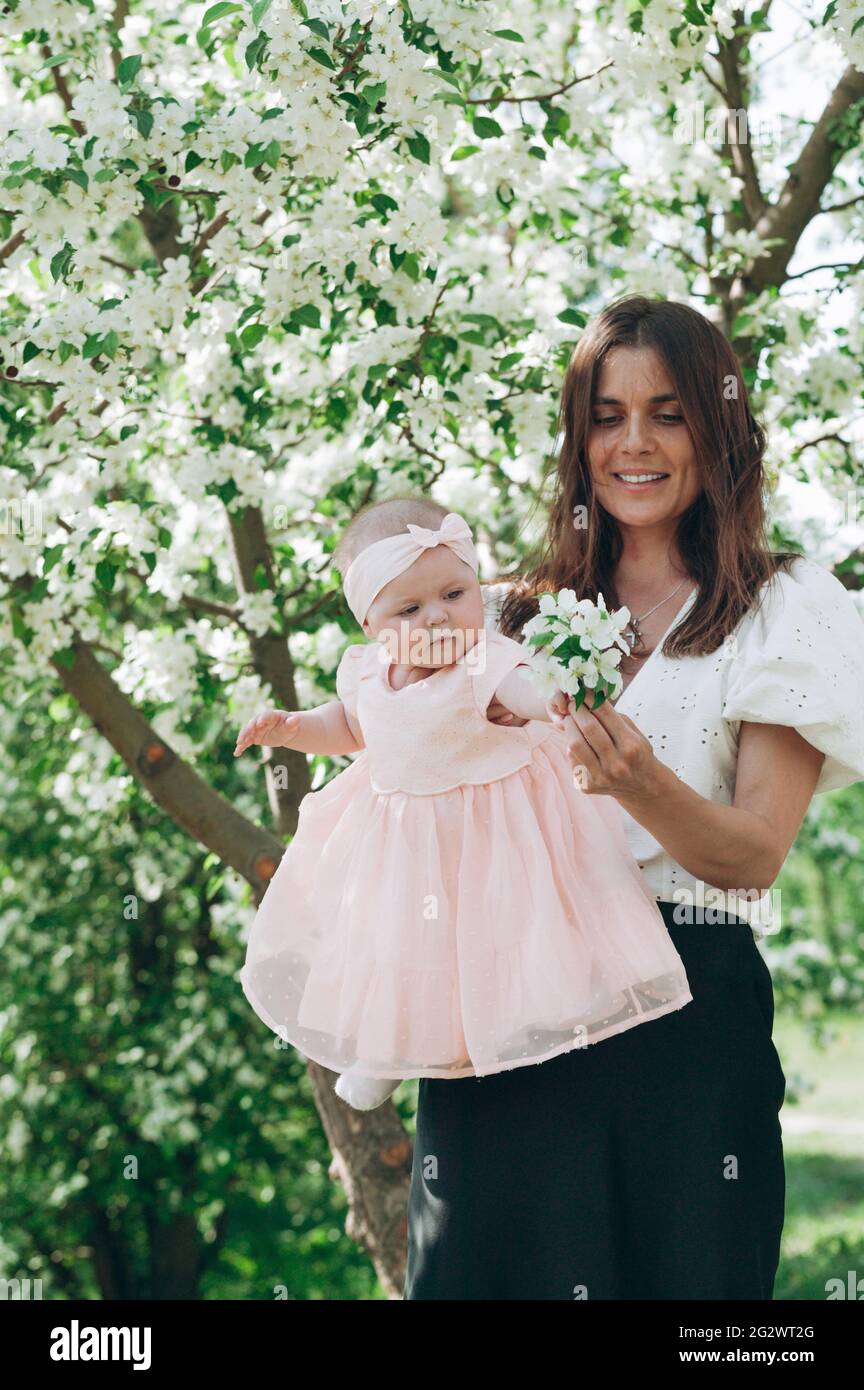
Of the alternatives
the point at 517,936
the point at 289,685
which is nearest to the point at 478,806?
the point at 517,936

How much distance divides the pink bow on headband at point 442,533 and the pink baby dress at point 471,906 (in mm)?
145

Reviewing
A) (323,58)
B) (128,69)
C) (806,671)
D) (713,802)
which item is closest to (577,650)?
(713,802)

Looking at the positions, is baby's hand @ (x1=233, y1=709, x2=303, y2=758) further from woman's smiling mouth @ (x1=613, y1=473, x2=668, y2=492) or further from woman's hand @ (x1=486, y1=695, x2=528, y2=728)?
woman's smiling mouth @ (x1=613, y1=473, x2=668, y2=492)

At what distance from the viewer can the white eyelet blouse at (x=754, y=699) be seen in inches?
79.4

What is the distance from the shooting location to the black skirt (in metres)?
2.03

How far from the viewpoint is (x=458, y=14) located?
2.58m

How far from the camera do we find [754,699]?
6.63 ft

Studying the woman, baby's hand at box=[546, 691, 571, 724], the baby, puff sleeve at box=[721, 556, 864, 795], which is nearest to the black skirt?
the woman

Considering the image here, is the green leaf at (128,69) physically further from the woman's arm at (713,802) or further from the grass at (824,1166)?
the grass at (824,1166)

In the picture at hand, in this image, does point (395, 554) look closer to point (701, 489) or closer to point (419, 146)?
point (701, 489)

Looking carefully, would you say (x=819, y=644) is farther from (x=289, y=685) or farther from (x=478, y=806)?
(x=289, y=685)

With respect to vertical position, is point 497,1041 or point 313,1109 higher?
point 313,1109

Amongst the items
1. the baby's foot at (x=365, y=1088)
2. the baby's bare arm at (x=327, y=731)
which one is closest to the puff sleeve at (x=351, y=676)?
the baby's bare arm at (x=327, y=731)

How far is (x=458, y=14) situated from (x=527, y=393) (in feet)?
2.97
